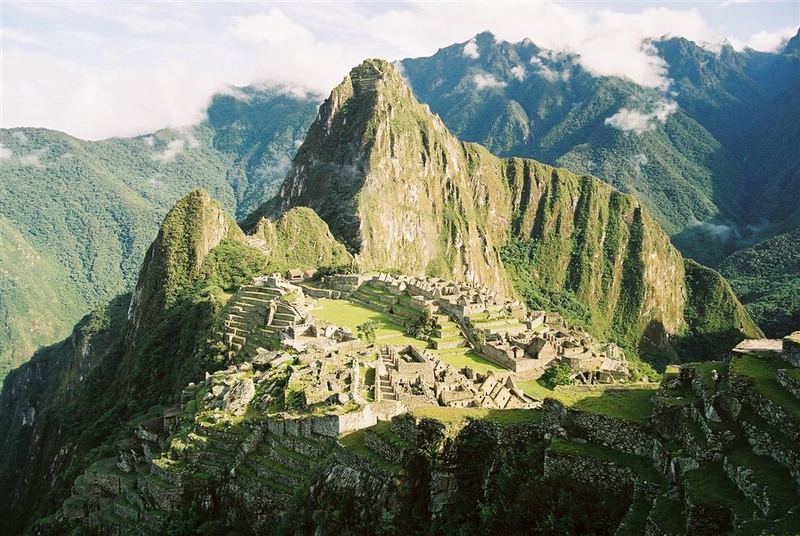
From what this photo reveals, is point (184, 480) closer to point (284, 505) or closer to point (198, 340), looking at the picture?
point (284, 505)

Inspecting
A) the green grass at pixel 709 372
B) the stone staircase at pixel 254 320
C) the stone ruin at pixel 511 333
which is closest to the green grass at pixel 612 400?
the green grass at pixel 709 372

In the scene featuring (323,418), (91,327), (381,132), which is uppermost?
(381,132)

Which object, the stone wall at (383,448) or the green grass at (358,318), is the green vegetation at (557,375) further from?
the stone wall at (383,448)

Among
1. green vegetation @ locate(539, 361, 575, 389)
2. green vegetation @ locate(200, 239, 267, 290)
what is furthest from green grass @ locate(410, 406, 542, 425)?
green vegetation @ locate(200, 239, 267, 290)

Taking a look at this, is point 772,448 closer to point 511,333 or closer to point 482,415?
point 482,415

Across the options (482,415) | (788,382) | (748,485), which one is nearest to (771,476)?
(748,485)

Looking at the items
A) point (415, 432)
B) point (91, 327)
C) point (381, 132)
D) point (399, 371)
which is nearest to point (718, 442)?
point (415, 432)

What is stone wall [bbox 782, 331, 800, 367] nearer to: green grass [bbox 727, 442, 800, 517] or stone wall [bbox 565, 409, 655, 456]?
green grass [bbox 727, 442, 800, 517]
